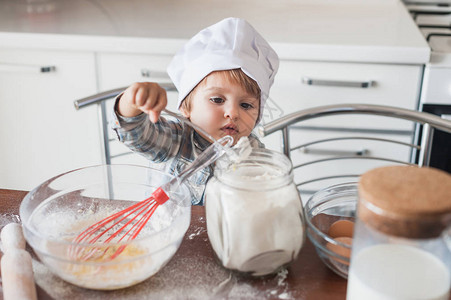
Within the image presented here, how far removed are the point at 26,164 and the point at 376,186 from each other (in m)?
1.52

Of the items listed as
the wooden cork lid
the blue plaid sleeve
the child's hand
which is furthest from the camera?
the blue plaid sleeve

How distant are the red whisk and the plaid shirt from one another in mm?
175

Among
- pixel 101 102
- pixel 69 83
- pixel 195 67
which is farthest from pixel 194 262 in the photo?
pixel 69 83

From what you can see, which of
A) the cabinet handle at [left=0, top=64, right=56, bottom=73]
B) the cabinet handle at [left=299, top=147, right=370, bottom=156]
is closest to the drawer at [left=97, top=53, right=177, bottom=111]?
the cabinet handle at [left=0, top=64, right=56, bottom=73]

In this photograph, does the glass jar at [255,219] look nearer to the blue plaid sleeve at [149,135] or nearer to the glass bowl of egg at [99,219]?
the glass bowl of egg at [99,219]

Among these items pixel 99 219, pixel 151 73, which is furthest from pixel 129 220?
pixel 151 73

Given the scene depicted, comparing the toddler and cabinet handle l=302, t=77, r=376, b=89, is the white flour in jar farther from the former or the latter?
cabinet handle l=302, t=77, r=376, b=89

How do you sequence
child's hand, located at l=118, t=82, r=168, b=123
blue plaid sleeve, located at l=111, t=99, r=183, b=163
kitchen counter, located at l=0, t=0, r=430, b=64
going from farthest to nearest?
kitchen counter, located at l=0, t=0, r=430, b=64
blue plaid sleeve, located at l=111, t=99, r=183, b=163
child's hand, located at l=118, t=82, r=168, b=123

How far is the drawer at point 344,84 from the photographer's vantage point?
57.0 inches

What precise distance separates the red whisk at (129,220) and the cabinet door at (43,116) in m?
0.90

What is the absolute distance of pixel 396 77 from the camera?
145 cm

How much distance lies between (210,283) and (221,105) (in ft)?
1.34

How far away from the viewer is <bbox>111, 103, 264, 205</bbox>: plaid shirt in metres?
0.92

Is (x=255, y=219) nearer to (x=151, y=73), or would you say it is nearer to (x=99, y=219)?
(x=99, y=219)
